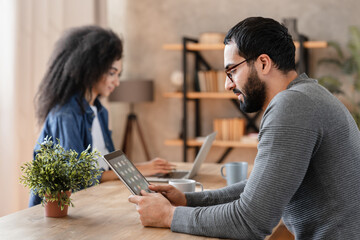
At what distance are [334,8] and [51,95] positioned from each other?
320 cm

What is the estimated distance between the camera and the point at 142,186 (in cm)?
169

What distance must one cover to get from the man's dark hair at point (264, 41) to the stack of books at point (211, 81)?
3.32 m

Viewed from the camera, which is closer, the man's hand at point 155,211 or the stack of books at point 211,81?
the man's hand at point 155,211

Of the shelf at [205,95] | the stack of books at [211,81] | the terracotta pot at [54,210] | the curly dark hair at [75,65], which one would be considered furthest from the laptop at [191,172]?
the stack of books at [211,81]

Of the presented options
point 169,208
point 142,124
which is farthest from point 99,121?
point 142,124

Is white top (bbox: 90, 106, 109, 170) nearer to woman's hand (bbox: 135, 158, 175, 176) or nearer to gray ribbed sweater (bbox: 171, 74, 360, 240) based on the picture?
woman's hand (bbox: 135, 158, 175, 176)

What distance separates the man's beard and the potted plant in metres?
0.56

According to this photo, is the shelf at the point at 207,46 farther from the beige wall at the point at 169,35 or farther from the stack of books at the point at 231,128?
the stack of books at the point at 231,128

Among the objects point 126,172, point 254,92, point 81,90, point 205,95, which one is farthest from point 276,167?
point 205,95

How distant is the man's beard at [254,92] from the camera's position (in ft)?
5.08

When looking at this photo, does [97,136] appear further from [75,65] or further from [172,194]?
[172,194]

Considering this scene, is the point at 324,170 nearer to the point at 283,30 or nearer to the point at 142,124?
the point at 283,30

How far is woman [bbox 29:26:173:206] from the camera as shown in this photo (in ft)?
8.27

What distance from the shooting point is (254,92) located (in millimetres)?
1561
